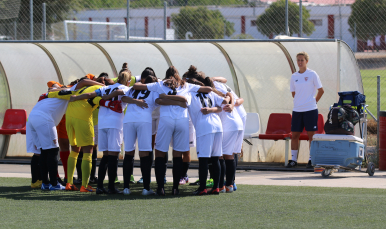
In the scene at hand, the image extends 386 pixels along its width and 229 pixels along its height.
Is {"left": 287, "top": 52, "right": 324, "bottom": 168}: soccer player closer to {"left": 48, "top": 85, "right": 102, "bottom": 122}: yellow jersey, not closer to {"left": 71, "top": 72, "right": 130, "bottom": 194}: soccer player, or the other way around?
{"left": 71, "top": 72, "right": 130, "bottom": 194}: soccer player

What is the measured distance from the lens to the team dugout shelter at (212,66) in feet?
31.8

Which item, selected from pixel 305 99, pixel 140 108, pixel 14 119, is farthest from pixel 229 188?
pixel 14 119

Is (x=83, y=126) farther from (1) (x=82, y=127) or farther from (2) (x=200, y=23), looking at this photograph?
(2) (x=200, y=23)

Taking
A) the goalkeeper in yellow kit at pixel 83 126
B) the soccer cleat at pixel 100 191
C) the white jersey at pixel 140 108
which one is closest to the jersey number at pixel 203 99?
the white jersey at pixel 140 108

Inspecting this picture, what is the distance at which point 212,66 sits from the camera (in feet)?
34.0

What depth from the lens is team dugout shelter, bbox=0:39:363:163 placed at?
968 cm

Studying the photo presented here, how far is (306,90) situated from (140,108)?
357 cm

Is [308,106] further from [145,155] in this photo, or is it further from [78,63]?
[78,63]

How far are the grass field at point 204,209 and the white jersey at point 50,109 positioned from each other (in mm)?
1026

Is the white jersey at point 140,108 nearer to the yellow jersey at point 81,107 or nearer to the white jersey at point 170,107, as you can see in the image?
the white jersey at point 170,107

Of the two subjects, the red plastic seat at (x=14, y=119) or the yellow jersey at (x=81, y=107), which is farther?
the red plastic seat at (x=14, y=119)

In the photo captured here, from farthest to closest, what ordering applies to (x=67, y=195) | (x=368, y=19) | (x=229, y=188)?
(x=368, y=19) → (x=229, y=188) → (x=67, y=195)

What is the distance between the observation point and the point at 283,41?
9.38m

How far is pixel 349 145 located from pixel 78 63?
5.99 m
